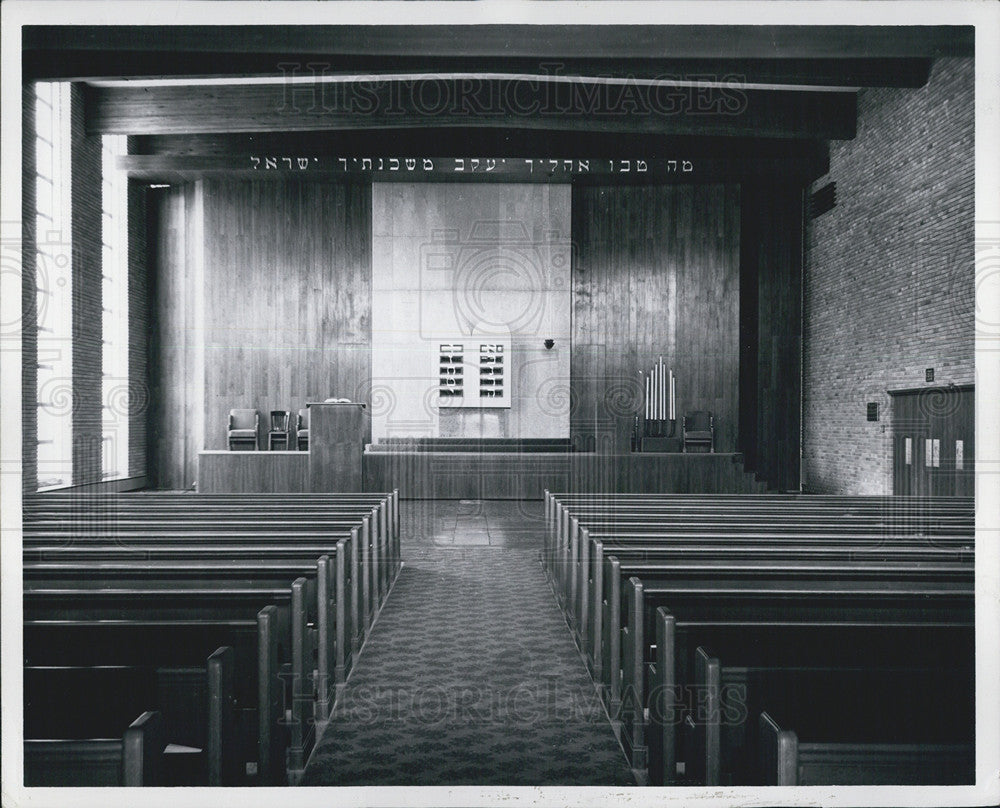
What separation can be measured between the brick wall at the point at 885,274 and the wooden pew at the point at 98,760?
289 inches

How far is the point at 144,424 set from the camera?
1283 centimetres

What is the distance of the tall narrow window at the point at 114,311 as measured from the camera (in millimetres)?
11555

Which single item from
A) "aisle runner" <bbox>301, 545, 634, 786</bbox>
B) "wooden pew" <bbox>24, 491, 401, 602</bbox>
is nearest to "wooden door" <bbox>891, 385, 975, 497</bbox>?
"aisle runner" <bbox>301, 545, 634, 786</bbox>

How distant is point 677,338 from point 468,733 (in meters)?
10.8

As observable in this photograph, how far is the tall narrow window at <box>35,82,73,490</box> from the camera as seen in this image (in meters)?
9.55

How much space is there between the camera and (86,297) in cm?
1059

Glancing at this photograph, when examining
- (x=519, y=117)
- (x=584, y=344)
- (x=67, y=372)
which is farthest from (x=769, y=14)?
(x=584, y=344)

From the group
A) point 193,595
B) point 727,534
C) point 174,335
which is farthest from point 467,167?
point 193,595

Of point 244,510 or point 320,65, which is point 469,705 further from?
point 320,65

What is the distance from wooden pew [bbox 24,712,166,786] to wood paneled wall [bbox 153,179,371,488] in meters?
11.5

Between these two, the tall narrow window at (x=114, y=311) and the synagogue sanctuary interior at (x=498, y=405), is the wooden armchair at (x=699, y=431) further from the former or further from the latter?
the tall narrow window at (x=114, y=311)

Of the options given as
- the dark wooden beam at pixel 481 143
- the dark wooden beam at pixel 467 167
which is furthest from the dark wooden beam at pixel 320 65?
the dark wooden beam at pixel 467 167

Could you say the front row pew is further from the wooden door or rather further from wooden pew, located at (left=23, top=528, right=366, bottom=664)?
the wooden door

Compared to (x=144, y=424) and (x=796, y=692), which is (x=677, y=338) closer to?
(x=144, y=424)
